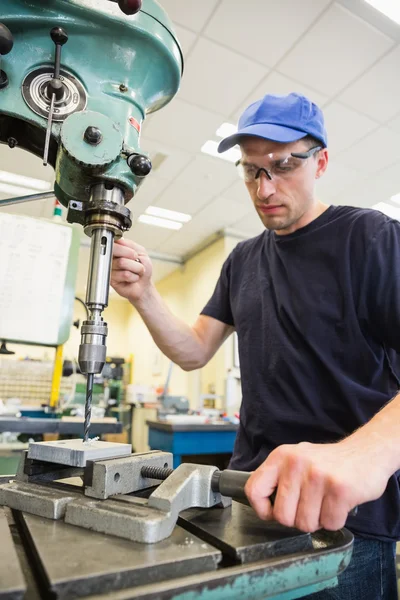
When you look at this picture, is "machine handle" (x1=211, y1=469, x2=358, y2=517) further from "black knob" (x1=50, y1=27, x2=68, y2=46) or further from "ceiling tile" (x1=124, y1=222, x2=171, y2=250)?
"ceiling tile" (x1=124, y1=222, x2=171, y2=250)

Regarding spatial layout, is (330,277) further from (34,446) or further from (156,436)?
(156,436)

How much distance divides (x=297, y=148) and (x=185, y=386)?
563 centimetres

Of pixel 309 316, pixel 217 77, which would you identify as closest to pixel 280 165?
pixel 309 316

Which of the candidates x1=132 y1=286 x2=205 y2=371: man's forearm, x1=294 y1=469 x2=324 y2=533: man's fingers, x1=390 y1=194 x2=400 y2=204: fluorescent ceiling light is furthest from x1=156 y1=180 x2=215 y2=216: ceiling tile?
x1=294 y1=469 x2=324 y2=533: man's fingers

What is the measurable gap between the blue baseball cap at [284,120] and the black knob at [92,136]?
454mm

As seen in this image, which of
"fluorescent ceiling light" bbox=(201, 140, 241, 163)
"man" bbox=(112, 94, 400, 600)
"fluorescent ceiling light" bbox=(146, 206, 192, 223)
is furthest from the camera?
"fluorescent ceiling light" bbox=(146, 206, 192, 223)

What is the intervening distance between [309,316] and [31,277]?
125 cm

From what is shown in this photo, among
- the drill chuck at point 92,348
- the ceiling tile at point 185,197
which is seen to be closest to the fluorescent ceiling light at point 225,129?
the ceiling tile at point 185,197

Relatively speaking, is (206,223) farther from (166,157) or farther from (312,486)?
(312,486)

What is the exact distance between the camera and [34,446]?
0.53 meters

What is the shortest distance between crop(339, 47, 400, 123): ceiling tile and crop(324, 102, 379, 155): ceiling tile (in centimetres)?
6

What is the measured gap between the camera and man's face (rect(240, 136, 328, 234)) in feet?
3.18

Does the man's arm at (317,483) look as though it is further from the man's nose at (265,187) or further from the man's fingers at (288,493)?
the man's nose at (265,187)

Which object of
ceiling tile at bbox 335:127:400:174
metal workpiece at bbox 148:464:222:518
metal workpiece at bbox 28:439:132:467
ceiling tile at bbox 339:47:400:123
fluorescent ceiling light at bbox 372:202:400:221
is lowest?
metal workpiece at bbox 148:464:222:518
